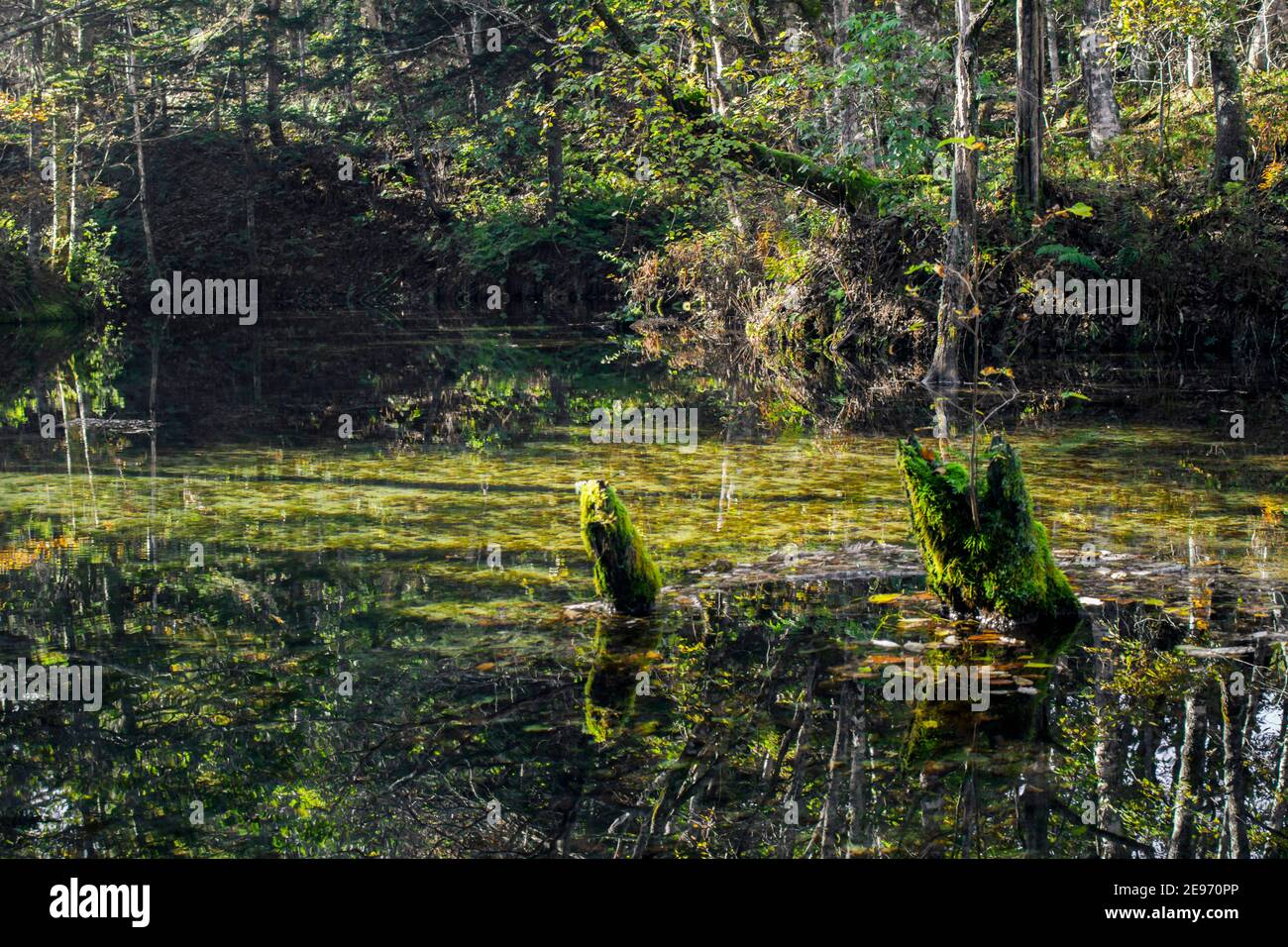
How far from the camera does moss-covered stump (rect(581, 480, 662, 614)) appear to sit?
6230mm

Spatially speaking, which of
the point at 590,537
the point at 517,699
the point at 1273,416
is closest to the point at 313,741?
the point at 517,699

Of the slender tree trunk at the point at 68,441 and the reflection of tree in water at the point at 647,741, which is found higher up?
the slender tree trunk at the point at 68,441

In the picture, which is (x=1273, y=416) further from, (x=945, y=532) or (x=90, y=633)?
(x=90, y=633)

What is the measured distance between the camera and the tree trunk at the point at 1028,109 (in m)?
15.8

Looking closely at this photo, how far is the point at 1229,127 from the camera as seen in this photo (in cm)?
1769

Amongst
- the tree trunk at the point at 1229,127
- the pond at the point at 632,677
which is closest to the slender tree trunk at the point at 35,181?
the pond at the point at 632,677

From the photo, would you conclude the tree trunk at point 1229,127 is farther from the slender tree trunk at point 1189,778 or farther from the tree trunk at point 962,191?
the slender tree trunk at point 1189,778

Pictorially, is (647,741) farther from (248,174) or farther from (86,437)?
(248,174)

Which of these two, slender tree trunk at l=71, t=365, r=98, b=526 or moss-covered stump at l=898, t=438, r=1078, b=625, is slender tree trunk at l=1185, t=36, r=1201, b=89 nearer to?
slender tree trunk at l=71, t=365, r=98, b=526

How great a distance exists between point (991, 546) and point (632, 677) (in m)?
1.92

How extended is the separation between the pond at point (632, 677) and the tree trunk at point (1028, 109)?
7664mm

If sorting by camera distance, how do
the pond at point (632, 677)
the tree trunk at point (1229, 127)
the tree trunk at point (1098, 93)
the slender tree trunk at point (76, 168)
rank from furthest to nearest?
the slender tree trunk at point (76, 168) → the tree trunk at point (1098, 93) → the tree trunk at point (1229, 127) → the pond at point (632, 677)

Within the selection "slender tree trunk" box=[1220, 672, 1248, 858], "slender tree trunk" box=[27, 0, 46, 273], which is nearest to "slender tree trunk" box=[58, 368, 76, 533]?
"slender tree trunk" box=[1220, 672, 1248, 858]
